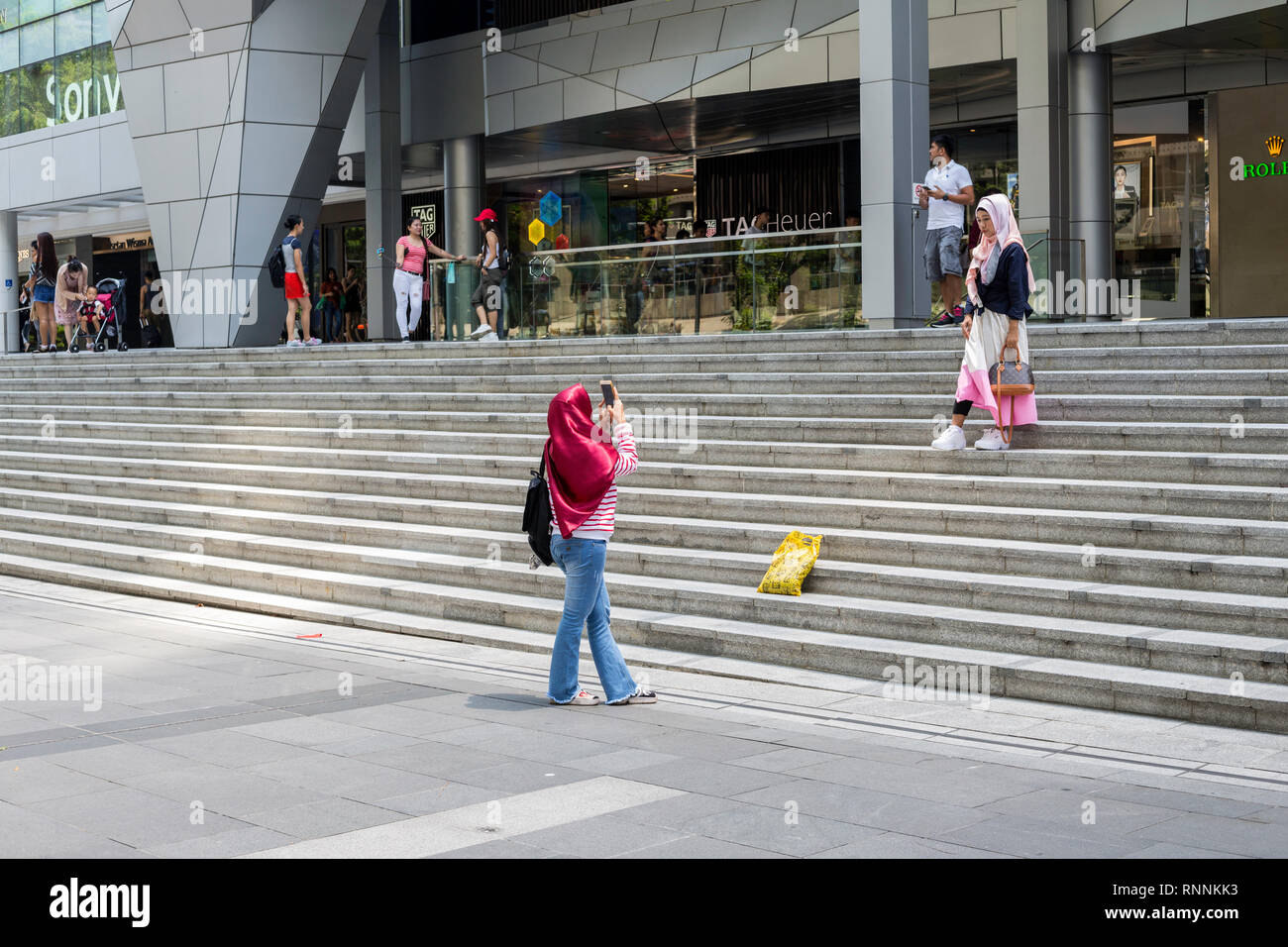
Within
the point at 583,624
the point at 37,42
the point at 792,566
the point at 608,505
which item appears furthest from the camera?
the point at 37,42

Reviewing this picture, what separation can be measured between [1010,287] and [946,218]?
4300 mm

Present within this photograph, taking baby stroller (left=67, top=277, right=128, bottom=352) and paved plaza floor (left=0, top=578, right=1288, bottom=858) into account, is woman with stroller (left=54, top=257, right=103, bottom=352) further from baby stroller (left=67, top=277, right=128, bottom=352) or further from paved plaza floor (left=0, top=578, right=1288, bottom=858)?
paved plaza floor (left=0, top=578, right=1288, bottom=858)

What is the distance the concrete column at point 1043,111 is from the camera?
20.1 metres

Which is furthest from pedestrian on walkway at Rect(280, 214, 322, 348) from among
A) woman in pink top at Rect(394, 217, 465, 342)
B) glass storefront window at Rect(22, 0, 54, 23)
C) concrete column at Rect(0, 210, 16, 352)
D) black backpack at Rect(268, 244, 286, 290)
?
concrete column at Rect(0, 210, 16, 352)

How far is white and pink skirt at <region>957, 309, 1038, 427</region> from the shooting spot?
10.5m

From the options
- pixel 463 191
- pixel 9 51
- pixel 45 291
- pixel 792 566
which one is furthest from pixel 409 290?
pixel 9 51

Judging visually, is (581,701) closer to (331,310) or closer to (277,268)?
(277,268)

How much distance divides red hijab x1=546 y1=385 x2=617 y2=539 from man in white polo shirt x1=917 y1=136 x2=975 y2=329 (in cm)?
735

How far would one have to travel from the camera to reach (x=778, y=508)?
10.8 m

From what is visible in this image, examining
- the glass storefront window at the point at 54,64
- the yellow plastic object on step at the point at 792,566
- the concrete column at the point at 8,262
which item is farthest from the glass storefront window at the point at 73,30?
the yellow plastic object on step at the point at 792,566

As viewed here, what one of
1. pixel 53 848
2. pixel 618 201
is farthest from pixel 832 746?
pixel 618 201

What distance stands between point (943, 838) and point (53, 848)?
3441 mm

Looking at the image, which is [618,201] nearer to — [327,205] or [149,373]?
[327,205]
